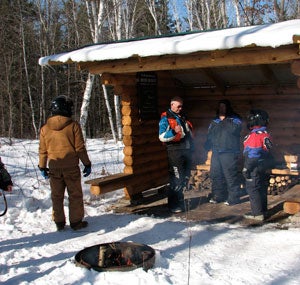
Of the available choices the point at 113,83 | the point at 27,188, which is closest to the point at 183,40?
the point at 113,83

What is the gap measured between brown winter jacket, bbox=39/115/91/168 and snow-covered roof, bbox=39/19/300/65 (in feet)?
3.82

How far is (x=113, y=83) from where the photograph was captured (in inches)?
293

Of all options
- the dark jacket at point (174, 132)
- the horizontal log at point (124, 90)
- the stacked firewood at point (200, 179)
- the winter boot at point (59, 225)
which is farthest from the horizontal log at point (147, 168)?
the winter boot at point (59, 225)

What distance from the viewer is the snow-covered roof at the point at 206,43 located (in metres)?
4.95

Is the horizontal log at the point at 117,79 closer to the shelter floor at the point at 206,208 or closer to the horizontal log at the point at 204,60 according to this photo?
the horizontal log at the point at 204,60

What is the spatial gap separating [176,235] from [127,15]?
753 inches

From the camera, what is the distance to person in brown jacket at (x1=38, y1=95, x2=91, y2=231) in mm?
Result: 6020

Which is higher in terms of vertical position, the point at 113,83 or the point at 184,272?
the point at 113,83

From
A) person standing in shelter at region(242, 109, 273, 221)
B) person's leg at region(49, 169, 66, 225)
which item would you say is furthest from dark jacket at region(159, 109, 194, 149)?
person's leg at region(49, 169, 66, 225)

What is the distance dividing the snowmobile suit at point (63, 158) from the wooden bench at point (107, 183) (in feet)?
1.98

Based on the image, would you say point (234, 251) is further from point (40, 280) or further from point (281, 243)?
point (40, 280)

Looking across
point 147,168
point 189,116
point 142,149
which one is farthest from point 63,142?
point 189,116

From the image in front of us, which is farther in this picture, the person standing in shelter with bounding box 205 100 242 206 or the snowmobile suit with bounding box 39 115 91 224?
the person standing in shelter with bounding box 205 100 242 206

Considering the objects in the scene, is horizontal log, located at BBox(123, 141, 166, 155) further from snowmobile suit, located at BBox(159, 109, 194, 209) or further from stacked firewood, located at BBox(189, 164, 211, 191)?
snowmobile suit, located at BBox(159, 109, 194, 209)
